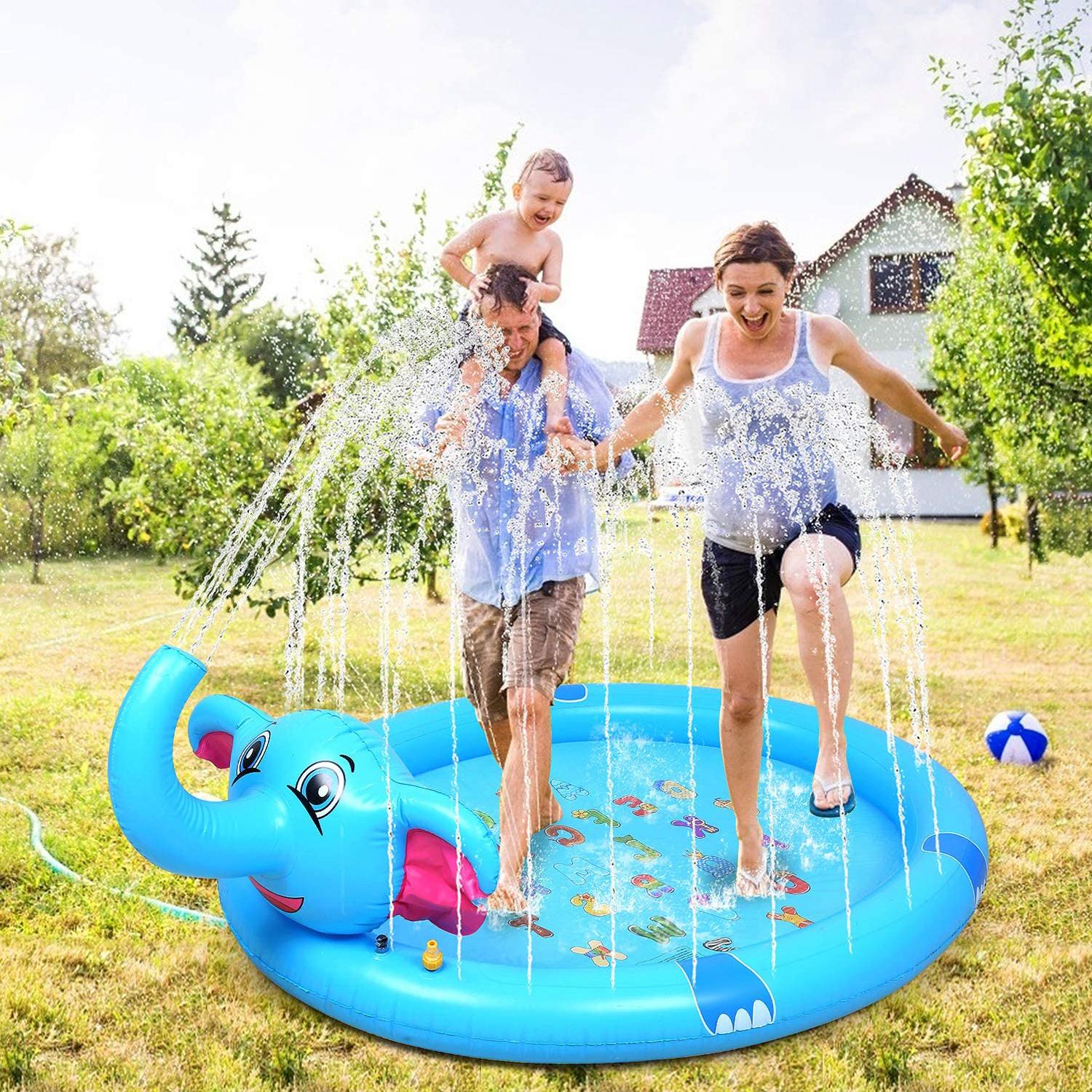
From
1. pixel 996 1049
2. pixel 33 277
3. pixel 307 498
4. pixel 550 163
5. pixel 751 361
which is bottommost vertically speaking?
pixel 996 1049

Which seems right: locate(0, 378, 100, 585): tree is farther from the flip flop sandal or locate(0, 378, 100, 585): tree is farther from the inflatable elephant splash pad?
the flip flop sandal

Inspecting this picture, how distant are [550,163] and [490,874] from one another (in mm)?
→ 2576

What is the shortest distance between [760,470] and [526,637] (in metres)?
0.84

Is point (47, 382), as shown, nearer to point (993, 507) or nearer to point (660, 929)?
point (993, 507)

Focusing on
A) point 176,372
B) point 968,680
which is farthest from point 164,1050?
point 176,372

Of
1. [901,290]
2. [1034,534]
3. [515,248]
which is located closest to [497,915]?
[515,248]

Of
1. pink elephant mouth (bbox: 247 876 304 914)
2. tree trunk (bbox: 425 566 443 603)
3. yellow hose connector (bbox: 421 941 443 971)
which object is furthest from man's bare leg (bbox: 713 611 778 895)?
tree trunk (bbox: 425 566 443 603)

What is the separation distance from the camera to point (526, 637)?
3.24 m

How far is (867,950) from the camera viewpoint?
281 cm

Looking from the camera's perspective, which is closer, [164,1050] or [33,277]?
[164,1050]

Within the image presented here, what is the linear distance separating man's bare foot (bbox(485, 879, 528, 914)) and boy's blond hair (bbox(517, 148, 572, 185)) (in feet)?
8.17

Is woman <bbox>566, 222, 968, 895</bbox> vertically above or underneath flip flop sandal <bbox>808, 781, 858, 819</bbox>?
above

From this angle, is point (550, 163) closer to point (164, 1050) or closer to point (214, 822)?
point (214, 822)

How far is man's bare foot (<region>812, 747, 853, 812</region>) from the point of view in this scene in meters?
3.62
